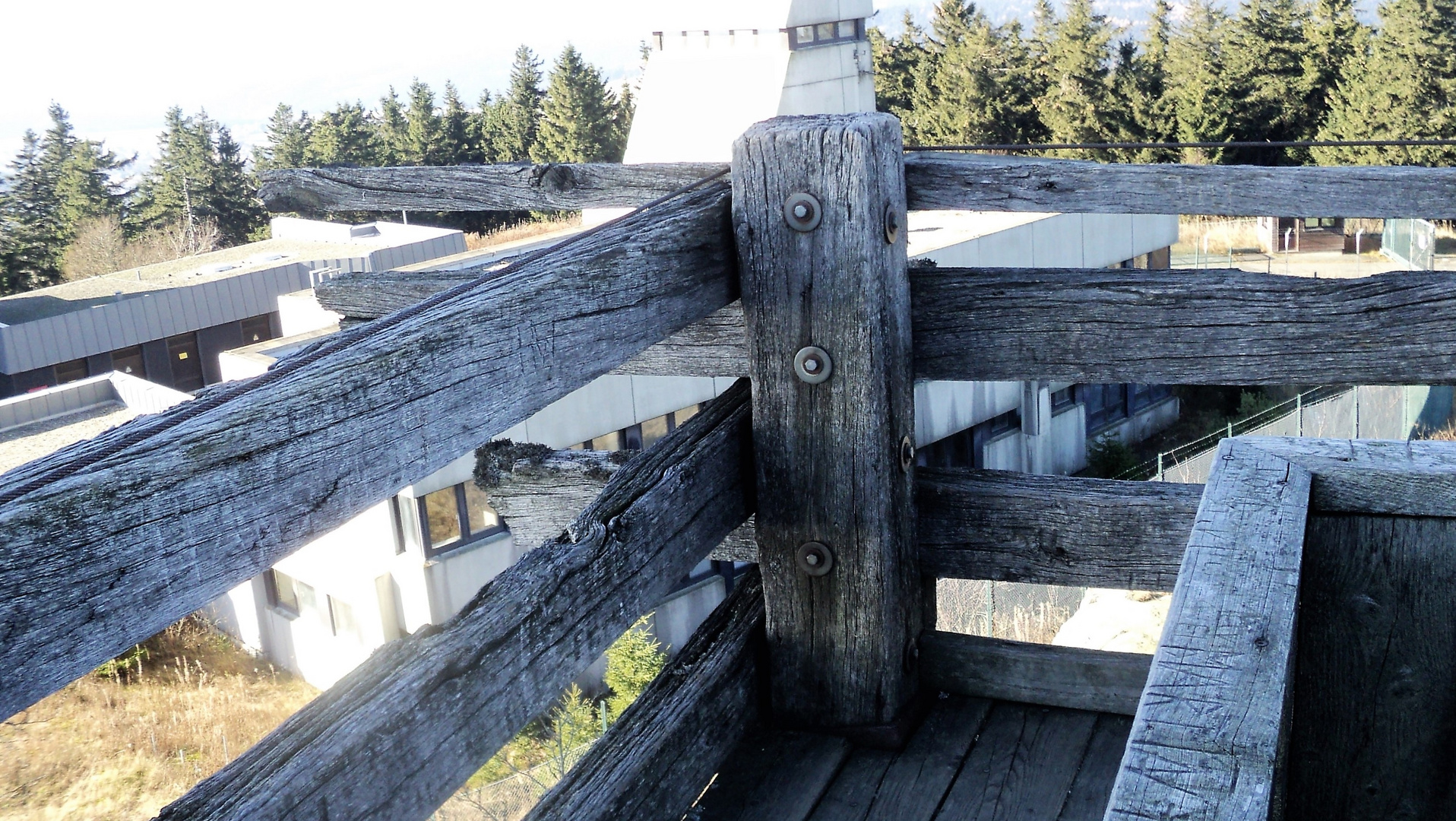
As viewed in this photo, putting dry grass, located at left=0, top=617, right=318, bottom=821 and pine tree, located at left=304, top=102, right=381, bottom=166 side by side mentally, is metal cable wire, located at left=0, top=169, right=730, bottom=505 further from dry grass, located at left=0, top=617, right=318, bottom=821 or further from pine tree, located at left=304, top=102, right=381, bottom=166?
pine tree, located at left=304, top=102, right=381, bottom=166

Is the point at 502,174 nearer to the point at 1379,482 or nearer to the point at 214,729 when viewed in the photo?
the point at 1379,482

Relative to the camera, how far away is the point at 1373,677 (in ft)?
4.60

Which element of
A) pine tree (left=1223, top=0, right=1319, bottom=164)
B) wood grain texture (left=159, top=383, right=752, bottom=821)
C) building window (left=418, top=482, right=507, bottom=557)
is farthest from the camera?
pine tree (left=1223, top=0, right=1319, bottom=164)

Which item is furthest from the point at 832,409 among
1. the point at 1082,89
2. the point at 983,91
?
the point at 983,91

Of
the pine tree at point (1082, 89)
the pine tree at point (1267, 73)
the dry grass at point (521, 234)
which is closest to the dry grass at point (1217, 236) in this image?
the pine tree at point (1267, 73)

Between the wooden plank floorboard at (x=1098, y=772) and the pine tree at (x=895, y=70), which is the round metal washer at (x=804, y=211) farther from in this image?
the pine tree at (x=895, y=70)

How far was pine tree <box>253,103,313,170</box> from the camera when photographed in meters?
43.9

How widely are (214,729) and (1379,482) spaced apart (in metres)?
17.2

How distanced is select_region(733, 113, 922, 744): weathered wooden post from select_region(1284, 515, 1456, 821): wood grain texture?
80 centimetres

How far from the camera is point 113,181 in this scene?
4466 cm

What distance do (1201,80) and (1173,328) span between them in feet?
113

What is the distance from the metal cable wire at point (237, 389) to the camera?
1008 millimetres

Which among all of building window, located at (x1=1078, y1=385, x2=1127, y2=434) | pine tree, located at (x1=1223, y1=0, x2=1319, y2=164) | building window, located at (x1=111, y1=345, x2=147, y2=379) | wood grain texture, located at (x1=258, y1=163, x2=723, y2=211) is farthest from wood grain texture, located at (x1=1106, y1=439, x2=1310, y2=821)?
pine tree, located at (x1=1223, y1=0, x2=1319, y2=164)

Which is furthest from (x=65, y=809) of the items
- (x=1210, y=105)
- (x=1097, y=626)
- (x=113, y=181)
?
(x=113, y=181)
